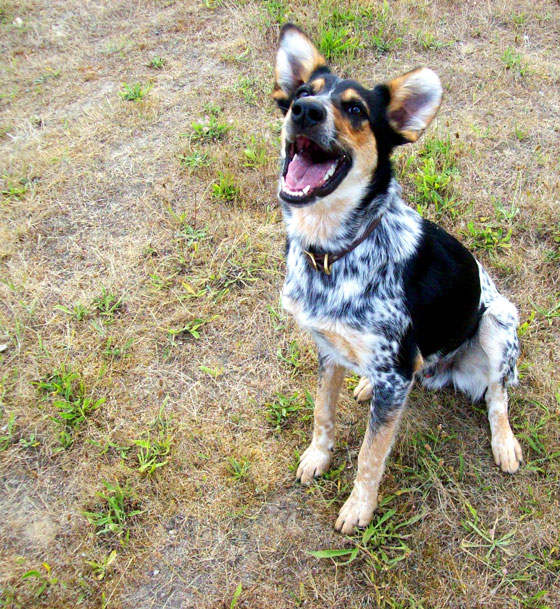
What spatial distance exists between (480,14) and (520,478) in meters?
5.72

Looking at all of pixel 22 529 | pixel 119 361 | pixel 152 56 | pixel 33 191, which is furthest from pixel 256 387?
pixel 152 56

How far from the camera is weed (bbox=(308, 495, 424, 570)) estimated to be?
272 centimetres

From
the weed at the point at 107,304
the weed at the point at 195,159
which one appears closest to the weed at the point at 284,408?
the weed at the point at 107,304

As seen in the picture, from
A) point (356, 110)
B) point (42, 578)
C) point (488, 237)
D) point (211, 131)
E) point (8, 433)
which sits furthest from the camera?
point (211, 131)

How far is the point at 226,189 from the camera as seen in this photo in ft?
15.1

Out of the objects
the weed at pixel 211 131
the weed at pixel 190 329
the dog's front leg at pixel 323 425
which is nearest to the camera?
the dog's front leg at pixel 323 425

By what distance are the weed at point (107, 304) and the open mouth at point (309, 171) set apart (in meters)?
2.09

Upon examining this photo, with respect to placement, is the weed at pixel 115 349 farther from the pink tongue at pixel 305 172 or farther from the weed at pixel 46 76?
the weed at pixel 46 76

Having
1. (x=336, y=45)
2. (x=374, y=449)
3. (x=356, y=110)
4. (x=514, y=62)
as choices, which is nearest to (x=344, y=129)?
(x=356, y=110)

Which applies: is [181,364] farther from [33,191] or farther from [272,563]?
[33,191]

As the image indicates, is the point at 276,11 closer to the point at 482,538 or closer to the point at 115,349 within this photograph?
the point at 115,349

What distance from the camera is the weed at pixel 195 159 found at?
487 cm

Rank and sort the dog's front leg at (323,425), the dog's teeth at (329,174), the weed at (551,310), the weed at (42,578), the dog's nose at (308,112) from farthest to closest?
1. the weed at (551,310)
2. the dog's front leg at (323,425)
3. the weed at (42,578)
4. the dog's teeth at (329,174)
5. the dog's nose at (308,112)

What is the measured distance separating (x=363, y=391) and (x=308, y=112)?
74.8 inches
